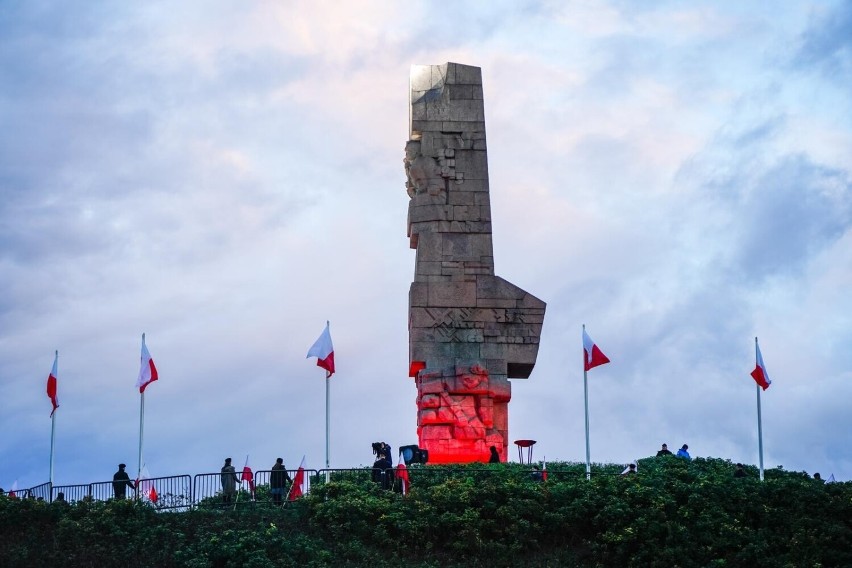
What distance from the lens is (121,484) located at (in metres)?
38.8

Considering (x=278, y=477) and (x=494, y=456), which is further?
(x=494, y=456)

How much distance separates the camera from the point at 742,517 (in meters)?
36.2

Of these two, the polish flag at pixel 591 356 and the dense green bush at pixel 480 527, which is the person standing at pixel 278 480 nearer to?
the dense green bush at pixel 480 527

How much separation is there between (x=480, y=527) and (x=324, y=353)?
26.2 feet

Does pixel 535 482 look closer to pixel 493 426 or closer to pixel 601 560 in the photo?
pixel 601 560

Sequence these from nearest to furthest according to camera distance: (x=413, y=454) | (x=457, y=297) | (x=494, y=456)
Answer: (x=413, y=454) < (x=494, y=456) < (x=457, y=297)

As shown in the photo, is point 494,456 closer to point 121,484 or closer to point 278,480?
point 278,480

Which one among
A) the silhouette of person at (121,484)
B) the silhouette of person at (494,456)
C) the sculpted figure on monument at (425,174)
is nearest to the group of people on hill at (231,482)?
the silhouette of person at (121,484)

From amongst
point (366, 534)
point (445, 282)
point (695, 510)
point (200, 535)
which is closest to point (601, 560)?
point (695, 510)

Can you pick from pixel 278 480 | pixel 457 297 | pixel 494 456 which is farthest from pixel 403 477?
pixel 457 297

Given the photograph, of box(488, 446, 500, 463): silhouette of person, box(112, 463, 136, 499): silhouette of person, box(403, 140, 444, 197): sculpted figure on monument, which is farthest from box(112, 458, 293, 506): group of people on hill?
box(403, 140, 444, 197): sculpted figure on monument

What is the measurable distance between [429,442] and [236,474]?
7063 mm

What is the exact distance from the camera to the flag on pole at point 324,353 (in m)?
42.2

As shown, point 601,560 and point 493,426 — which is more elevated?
point 493,426
